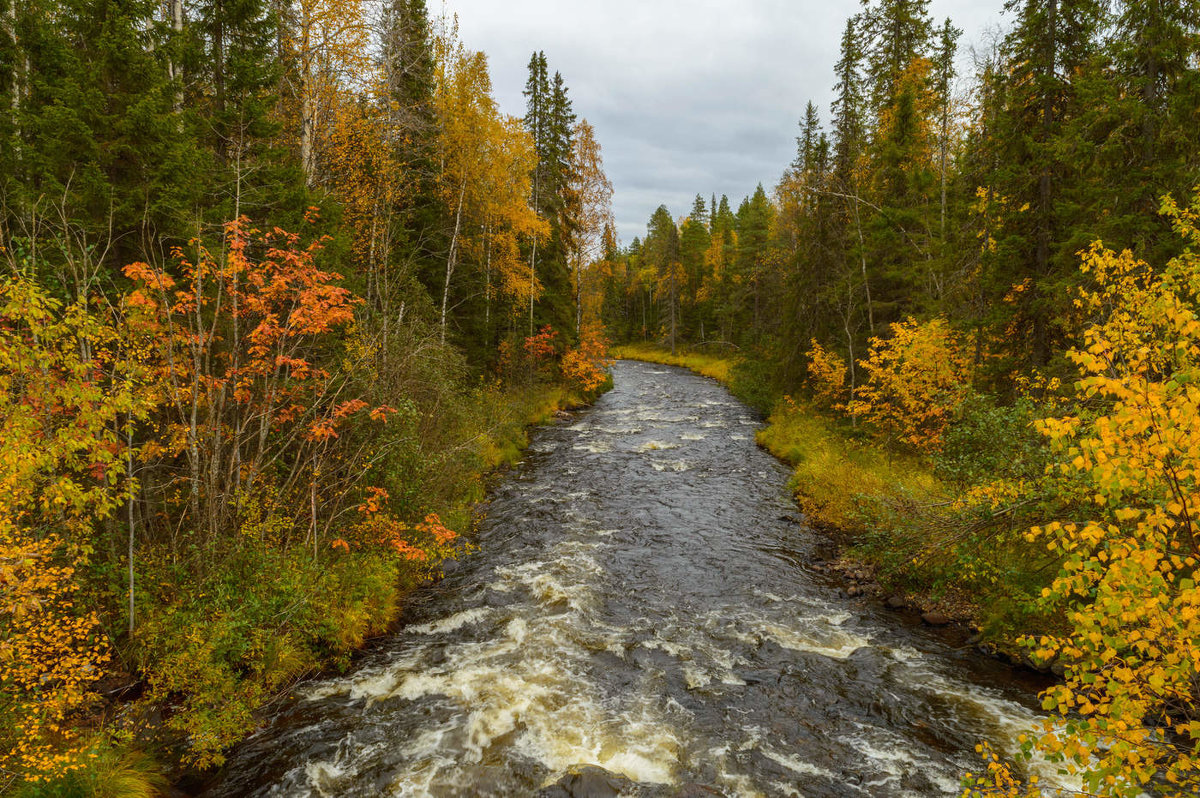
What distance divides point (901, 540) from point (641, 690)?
6043 mm

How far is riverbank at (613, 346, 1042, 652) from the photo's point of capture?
31.7 ft

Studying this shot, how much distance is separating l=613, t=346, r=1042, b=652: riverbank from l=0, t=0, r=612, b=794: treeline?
8.75 metres

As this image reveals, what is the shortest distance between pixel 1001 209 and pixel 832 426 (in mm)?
9789

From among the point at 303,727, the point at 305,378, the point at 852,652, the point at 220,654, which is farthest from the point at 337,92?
the point at 852,652

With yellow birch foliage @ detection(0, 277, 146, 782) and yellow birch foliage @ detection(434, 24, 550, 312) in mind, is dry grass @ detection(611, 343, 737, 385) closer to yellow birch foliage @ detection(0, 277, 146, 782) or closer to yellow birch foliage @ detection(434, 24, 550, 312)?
yellow birch foliage @ detection(434, 24, 550, 312)

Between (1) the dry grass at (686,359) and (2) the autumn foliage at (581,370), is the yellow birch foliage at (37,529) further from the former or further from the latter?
(1) the dry grass at (686,359)

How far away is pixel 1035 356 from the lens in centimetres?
1387

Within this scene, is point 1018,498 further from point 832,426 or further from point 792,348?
point 792,348

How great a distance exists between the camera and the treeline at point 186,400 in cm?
568

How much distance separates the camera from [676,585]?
1148 cm

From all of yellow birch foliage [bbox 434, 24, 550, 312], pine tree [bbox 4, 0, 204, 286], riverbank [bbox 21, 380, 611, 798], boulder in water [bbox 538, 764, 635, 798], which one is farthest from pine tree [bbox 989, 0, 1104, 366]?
pine tree [bbox 4, 0, 204, 286]

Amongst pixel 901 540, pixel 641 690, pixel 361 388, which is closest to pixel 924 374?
pixel 901 540

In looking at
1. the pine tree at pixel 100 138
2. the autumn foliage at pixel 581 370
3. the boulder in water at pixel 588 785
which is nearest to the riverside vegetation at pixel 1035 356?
the boulder in water at pixel 588 785

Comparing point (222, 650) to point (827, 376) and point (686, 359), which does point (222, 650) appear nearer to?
point (827, 376)
